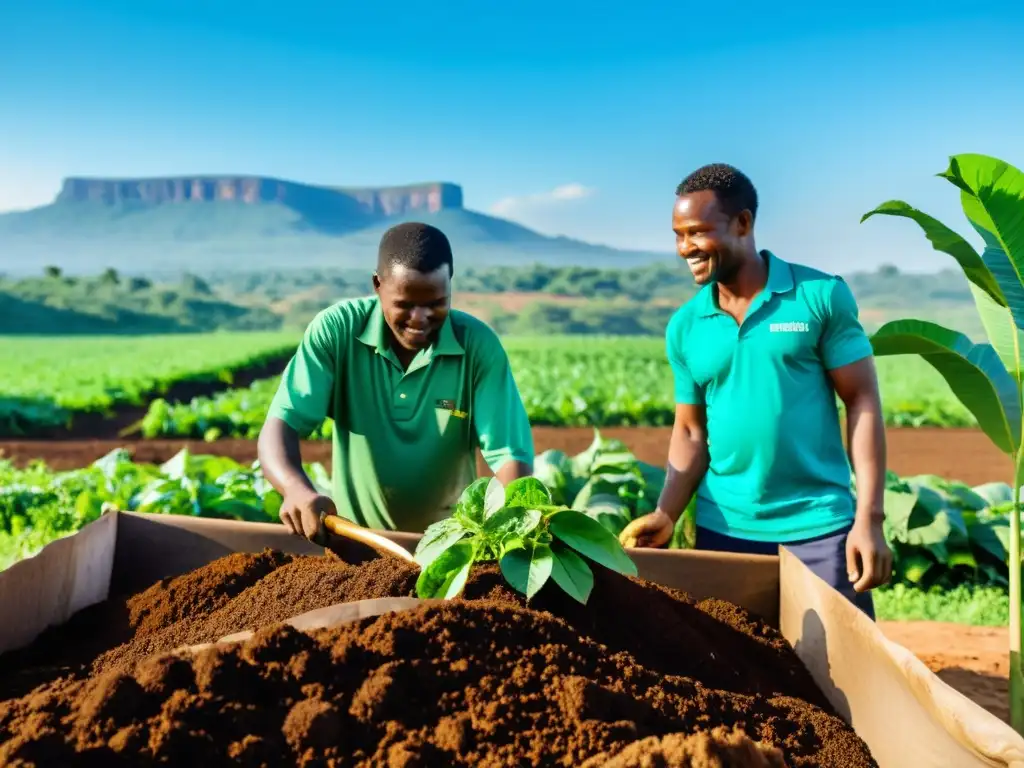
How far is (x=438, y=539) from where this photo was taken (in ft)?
6.09

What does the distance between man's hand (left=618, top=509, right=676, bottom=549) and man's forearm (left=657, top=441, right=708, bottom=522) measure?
20cm

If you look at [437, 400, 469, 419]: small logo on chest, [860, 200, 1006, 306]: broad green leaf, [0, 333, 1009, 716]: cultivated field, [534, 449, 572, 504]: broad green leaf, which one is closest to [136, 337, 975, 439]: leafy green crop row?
[0, 333, 1009, 716]: cultivated field

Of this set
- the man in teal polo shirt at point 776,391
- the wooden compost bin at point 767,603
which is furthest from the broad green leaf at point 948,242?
the wooden compost bin at point 767,603

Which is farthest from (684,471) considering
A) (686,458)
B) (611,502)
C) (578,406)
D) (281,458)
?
(578,406)

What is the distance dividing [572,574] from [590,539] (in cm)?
8

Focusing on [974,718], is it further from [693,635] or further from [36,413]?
[36,413]

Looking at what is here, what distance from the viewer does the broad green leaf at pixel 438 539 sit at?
1.80 metres

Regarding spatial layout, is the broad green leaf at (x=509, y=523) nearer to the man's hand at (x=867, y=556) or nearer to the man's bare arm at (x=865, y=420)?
the man's hand at (x=867, y=556)

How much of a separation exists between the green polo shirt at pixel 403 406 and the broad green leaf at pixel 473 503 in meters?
0.81

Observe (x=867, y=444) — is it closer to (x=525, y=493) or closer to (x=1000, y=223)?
(x=1000, y=223)

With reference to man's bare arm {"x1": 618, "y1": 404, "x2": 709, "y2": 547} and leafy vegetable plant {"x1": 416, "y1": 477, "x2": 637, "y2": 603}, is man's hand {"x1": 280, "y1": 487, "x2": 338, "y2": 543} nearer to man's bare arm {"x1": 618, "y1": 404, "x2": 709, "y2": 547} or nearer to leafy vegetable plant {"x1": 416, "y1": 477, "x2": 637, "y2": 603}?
leafy vegetable plant {"x1": 416, "y1": 477, "x2": 637, "y2": 603}

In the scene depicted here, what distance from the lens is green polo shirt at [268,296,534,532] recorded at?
274cm

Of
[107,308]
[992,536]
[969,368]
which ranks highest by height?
[969,368]

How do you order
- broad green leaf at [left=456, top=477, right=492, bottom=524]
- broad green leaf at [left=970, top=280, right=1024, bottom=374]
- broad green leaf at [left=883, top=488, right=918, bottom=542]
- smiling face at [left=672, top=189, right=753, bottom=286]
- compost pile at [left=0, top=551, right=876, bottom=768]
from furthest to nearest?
broad green leaf at [left=883, top=488, right=918, bottom=542] < broad green leaf at [left=970, top=280, right=1024, bottom=374] < smiling face at [left=672, top=189, right=753, bottom=286] < broad green leaf at [left=456, top=477, right=492, bottom=524] < compost pile at [left=0, top=551, right=876, bottom=768]
